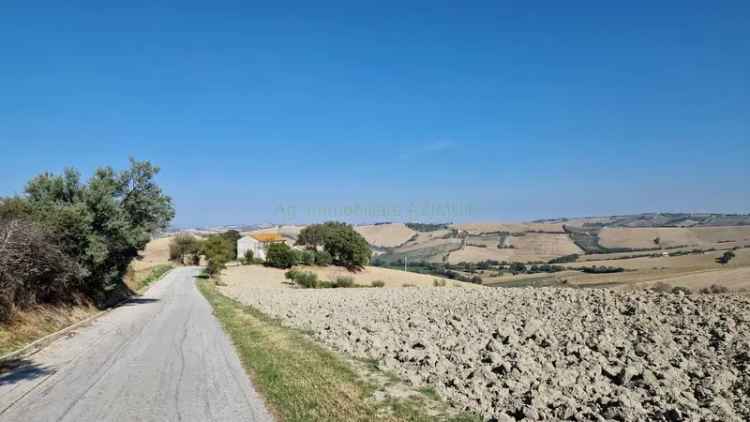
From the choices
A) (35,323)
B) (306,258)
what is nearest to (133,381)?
(35,323)

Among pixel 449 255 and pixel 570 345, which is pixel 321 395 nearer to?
pixel 570 345

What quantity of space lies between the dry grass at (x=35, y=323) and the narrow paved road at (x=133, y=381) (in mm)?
933

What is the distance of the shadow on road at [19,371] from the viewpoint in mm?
10914

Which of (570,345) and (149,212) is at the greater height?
(149,212)

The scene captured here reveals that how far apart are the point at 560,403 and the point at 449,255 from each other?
123 meters

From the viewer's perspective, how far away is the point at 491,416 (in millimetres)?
7734

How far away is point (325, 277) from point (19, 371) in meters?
67.2

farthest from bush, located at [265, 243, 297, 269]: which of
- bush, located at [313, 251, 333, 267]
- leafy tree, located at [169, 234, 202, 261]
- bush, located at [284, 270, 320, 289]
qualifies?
leafy tree, located at [169, 234, 202, 261]

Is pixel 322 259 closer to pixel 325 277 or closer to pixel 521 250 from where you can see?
pixel 325 277

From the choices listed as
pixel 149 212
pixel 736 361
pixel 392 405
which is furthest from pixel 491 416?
pixel 149 212

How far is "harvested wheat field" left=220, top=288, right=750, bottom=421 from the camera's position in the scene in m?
7.82

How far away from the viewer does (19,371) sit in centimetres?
1165

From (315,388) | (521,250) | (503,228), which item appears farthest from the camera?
(503,228)

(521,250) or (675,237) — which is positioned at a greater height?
(675,237)
